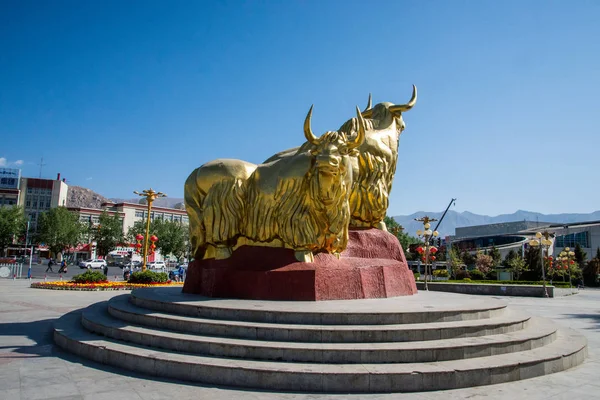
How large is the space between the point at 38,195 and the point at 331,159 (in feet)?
245

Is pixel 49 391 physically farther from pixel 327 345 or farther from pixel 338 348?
pixel 338 348

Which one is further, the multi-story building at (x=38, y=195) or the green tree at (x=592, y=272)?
the multi-story building at (x=38, y=195)

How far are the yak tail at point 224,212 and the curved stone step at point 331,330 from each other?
2.52m

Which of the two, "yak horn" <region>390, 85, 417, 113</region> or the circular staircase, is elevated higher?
"yak horn" <region>390, 85, 417, 113</region>

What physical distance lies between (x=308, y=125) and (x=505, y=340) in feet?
16.5

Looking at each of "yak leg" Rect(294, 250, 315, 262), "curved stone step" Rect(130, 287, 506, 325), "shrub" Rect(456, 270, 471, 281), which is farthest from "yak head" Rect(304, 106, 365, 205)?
"shrub" Rect(456, 270, 471, 281)

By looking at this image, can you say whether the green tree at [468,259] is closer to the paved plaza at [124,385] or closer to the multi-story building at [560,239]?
the multi-story building at [560,239]

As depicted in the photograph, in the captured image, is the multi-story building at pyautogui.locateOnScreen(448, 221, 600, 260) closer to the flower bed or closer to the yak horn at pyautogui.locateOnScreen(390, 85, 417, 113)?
the yak horn at pyautogui.locateOnScreen(390, 85, 417, 113)

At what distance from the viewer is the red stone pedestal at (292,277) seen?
8.20m

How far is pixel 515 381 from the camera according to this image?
5.64 metres

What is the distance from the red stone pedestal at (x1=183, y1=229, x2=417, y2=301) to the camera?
8.20 m

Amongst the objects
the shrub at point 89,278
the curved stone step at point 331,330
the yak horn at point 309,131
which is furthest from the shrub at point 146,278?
the yak horn at point 309,131

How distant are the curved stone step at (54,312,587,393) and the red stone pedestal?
8.29 ft

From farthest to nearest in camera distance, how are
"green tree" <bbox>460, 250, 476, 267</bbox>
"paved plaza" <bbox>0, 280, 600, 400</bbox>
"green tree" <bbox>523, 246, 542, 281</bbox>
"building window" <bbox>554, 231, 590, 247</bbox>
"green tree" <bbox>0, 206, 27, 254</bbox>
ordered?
"building window" <bbox>554, 231, 590, 247</bbox>
"green tree" <bbox>460, 250, 476, 267</bbox>
"green tree" <bbox>0, 206, 27, 254</bbox>
"green tree" <bbox>523, 246, 542, 281</bbox>
"paved plaza" <bbox>0, 280, 600, 400</bbox>
